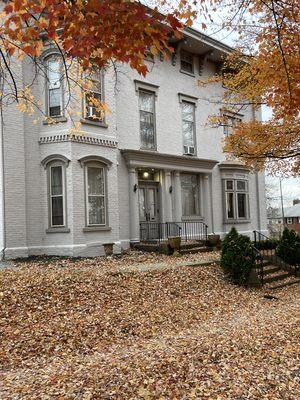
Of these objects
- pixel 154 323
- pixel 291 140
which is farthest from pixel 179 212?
pixel 154 323

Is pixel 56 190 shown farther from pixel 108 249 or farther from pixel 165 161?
pixel 165 161

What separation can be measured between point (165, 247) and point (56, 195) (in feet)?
15.2

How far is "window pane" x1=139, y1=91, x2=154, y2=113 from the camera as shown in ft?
60.8

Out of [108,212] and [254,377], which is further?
[108,212]

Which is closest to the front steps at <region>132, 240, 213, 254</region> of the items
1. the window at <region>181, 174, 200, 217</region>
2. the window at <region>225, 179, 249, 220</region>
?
the window at <region>181, 174, 200, 217</region>

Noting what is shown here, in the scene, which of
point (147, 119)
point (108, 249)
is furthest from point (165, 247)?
point (147, 119)

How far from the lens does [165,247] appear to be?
1653cm

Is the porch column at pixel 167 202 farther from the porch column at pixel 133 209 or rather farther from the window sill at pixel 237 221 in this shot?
the window sill at pixel 237 221

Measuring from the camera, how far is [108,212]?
1628 centimetres

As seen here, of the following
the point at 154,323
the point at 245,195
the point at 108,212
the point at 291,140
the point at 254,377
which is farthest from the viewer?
the point at 245,195

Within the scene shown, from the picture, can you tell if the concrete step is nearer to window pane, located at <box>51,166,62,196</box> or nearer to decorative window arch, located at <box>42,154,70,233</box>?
decorative window arch, located at <box>42,154,70,233</box>

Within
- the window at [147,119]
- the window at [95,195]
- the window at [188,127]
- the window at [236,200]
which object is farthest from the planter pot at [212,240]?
the window at [95,195]

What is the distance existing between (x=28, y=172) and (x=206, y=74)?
36.4 ft

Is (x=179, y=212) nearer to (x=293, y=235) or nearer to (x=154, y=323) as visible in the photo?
(x=293, y=235)
